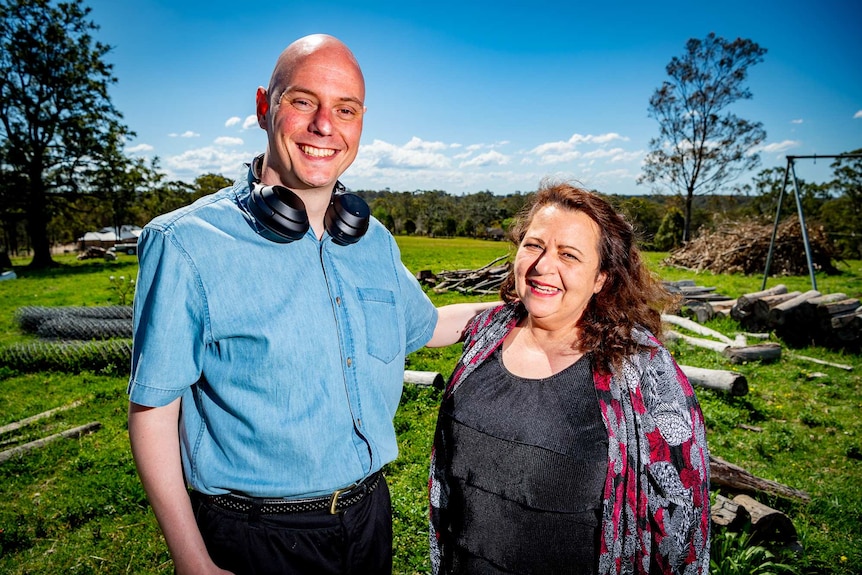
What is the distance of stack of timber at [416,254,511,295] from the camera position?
17.6 m

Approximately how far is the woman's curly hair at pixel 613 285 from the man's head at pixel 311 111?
1.37 metres

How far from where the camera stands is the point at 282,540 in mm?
1936

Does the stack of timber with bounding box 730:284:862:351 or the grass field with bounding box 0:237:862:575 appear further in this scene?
the stack of timber with bounding box 730:284:862:351

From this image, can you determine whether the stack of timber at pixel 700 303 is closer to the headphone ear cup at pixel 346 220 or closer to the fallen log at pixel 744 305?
the fallen log at pixel 744 305

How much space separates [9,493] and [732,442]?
9.09 metres

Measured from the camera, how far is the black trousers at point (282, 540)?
1922mm

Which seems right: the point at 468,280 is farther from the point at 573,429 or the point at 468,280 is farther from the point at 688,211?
the point at 688,211

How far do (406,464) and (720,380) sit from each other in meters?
5.43

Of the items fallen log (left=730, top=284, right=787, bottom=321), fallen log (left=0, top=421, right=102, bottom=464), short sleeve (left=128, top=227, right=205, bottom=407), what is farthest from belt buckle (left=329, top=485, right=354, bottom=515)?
fallen log (left=730, top=284, right=787, bottom=321)

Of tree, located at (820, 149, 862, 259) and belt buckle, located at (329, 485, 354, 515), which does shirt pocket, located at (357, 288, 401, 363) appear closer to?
belt buckle, located at (329, 485, 354, 515)

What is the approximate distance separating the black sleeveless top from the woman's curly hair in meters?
0.22

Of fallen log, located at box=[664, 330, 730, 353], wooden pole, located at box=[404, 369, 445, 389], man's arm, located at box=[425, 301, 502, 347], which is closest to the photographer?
man's arm, located at box=[425, 301, 502, 347]

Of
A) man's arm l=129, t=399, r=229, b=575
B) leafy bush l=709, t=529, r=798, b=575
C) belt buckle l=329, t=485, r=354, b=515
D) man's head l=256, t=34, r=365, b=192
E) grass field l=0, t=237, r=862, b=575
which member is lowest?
grass field l=0, t=237, r=862, b=575

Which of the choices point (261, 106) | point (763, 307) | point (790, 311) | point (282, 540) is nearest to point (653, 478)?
point (282, 540)
